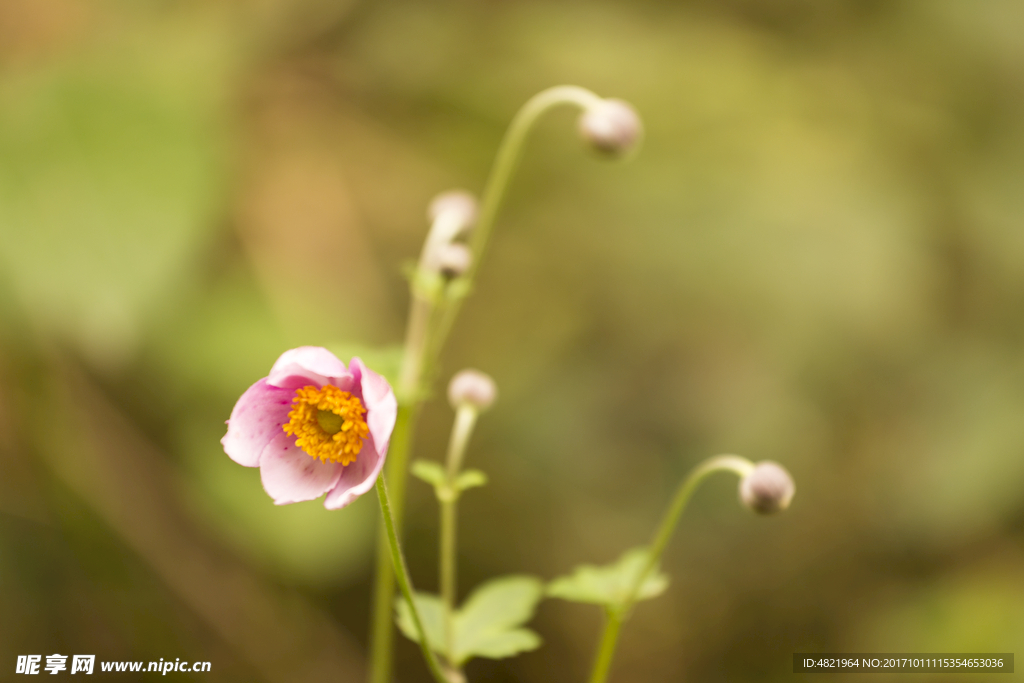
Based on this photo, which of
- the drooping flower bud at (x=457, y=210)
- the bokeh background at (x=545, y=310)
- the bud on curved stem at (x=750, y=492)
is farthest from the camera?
the bokeh background at (x=545, y=310)

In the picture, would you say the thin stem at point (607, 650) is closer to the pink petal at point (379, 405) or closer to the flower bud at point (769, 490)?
the flower bud at point (769, 490)

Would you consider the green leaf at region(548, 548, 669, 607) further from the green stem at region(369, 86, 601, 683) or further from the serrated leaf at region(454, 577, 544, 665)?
the green stem at region(369, 86, 601, 683)

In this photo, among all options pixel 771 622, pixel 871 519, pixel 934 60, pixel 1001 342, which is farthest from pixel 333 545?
pixel 934 60

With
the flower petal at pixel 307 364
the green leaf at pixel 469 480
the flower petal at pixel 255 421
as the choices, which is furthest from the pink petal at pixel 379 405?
the green leaf at pixel 469 480

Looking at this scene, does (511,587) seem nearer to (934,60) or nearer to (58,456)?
(58,456)

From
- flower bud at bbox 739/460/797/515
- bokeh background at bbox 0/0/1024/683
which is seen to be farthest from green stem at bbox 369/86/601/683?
bokeh background at bbox 0/0/1024/683
